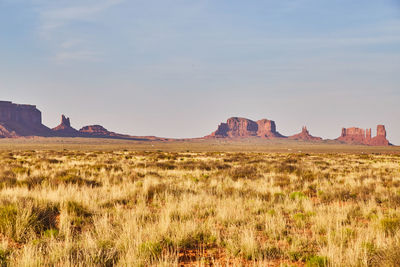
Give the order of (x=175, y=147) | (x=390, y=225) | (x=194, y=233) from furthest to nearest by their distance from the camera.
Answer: (x=175, y=147) → (x=390, y=225) → (x=194, y=233)

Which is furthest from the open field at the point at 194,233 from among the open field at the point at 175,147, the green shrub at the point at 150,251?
the open field at the point at 175,147

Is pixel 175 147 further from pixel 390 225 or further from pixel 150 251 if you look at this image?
pixel 150 251

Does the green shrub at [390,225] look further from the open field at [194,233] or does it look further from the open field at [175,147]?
the open field at [175,147]

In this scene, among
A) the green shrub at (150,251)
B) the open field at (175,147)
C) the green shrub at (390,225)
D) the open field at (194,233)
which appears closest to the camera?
the open field at (194,233)

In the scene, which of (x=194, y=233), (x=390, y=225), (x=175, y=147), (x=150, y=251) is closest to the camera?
(x=150, y=251)

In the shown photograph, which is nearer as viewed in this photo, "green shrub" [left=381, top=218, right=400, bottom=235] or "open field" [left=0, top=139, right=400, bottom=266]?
"open field" [left=0, top=139, right=400, bottom=266]

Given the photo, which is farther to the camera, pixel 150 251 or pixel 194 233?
pixel 194 233

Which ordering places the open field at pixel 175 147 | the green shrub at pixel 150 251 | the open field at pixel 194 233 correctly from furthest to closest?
the open field at pixel 175 147 < the green shrub at pixel 150 251 < the open field at pixel 194 233

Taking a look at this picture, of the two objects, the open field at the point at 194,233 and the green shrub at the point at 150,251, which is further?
the green shrub at the point at 150,251

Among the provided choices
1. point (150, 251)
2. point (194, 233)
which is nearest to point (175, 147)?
point (194, 233)

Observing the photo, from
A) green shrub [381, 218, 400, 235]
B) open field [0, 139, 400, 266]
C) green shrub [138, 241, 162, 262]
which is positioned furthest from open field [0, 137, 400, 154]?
green shrub [138, 241, 162, 262]

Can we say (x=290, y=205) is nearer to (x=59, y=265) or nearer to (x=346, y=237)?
(x=346, y=237)

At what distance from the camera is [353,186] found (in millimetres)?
12820

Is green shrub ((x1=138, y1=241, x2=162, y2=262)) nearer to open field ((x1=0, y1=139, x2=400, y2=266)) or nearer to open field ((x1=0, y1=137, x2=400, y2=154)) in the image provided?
open field ((x1=0, y1=139, x2=400, y2=266))
